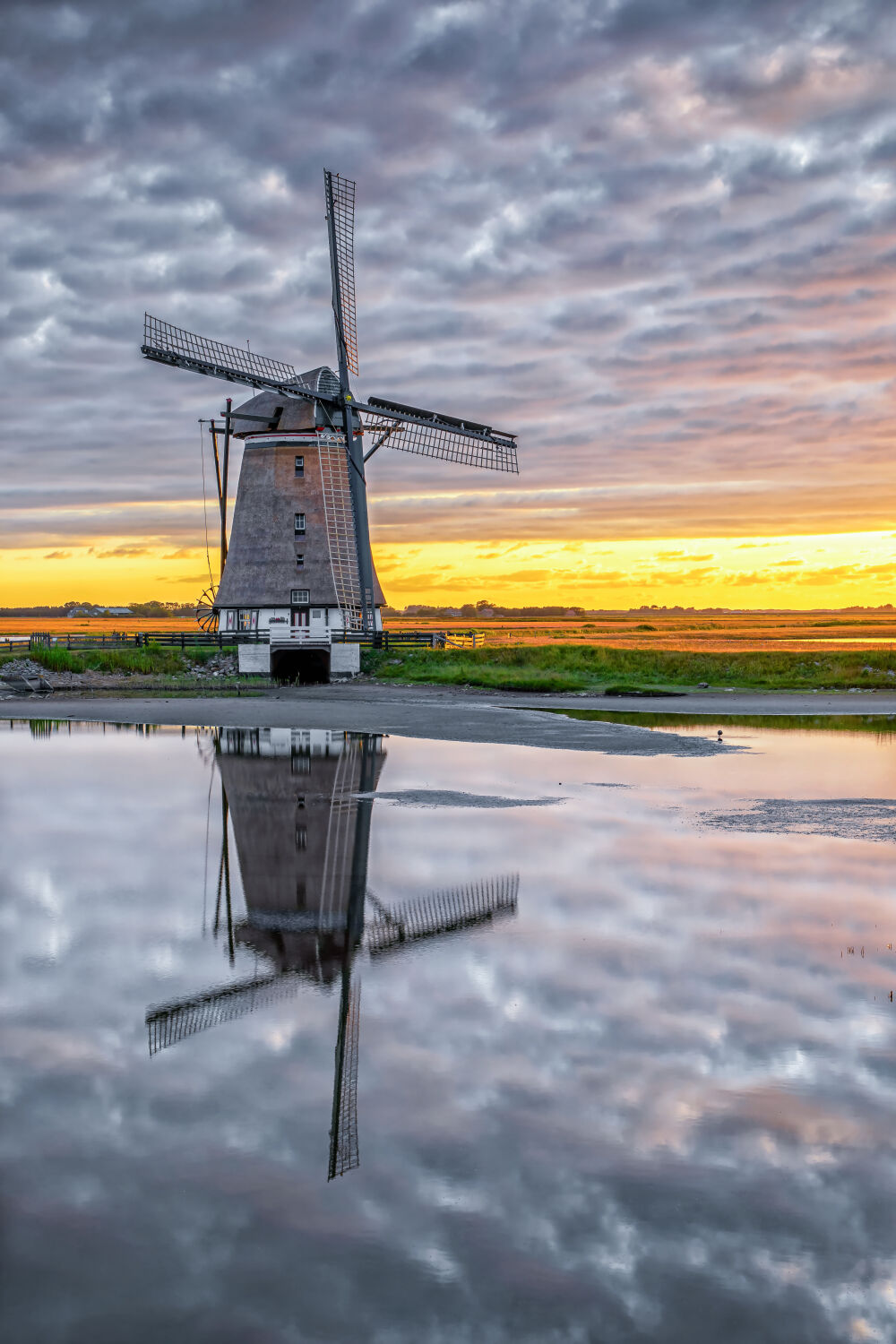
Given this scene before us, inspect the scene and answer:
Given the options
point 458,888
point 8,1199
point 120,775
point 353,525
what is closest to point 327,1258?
point 8,1199

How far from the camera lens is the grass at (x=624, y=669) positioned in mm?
50094

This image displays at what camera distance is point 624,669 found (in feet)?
186

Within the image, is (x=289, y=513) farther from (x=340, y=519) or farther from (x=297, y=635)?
(x=297, y=635)

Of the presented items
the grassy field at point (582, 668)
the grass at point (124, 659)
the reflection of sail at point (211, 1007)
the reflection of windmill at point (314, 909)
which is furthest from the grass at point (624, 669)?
the reflection of sail at point (211, 1007)

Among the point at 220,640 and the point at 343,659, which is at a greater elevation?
the point at 220,640

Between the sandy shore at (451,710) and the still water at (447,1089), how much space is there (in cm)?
1515

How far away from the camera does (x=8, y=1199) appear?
5.82m

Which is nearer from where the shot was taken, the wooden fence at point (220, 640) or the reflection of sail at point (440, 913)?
the reflection of sail at point (440, 913)

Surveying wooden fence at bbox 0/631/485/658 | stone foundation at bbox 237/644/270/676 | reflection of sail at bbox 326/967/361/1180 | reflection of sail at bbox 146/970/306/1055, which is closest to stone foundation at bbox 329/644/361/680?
wooden fence at bbox 0/631/485/658

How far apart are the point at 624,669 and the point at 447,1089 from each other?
166ft

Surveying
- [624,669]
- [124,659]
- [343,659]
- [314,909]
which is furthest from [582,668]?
[314,909]

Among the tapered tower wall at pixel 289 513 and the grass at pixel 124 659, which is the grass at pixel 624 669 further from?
the grass at pixel 124 659

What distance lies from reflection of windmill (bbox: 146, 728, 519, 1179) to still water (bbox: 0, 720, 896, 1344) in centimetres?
5

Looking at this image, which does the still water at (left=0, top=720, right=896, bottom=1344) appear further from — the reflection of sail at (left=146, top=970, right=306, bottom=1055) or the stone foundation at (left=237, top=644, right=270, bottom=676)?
the stone foundation at (left=237, top=644, right=270, bottom=676)
